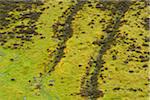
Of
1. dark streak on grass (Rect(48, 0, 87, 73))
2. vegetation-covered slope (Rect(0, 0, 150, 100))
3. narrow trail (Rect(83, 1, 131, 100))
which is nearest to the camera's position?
narrow trail (Rect(83, 1, 131, 100))

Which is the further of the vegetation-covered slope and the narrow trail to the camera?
the vegetation-covered slope

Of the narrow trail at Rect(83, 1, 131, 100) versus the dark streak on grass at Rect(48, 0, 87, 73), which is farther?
the dark streak on grass at Rect(48, 0, 87, 73)

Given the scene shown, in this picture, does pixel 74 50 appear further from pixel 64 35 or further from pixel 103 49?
pixel 64 35

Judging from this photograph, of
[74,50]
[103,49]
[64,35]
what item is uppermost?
[64,35]

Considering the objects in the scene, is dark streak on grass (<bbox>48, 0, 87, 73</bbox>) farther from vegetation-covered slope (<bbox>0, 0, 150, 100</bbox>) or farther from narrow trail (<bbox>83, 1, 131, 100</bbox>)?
narrow trail (<bbox>83, 1, 131, 100</bbox>)

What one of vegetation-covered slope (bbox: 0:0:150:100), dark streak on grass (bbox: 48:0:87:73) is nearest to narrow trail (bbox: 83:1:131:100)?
vegetation-covered slope (bbox: 0:0:150:100)

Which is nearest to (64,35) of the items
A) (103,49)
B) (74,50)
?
(74,50)

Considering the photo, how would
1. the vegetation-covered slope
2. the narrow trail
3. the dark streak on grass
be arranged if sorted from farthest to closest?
the dark streak on grass → the vegetation-covered slope → the narrow trail

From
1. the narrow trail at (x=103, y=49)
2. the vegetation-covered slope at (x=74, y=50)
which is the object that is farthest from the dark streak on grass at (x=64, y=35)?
the narrow trail at (x=103, y=49)

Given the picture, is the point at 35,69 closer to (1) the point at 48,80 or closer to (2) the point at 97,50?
(1) the point at 48,80
